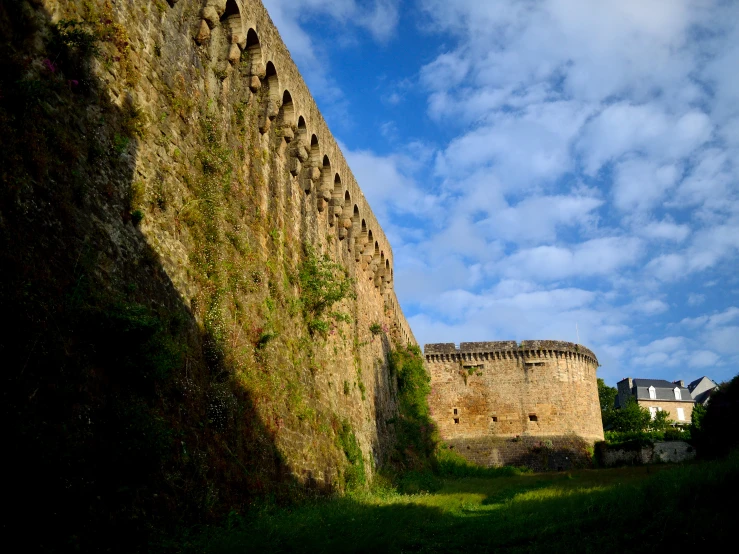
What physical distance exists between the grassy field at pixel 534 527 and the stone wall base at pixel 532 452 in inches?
940

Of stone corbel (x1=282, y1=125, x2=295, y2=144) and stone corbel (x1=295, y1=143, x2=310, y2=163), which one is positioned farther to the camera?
stone corbel (x1=295, y1=143, x2=310, y2=163)

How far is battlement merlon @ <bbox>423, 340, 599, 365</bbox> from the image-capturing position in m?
35.1

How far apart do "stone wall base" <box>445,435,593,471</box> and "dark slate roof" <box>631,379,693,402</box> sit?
3103 centimetres

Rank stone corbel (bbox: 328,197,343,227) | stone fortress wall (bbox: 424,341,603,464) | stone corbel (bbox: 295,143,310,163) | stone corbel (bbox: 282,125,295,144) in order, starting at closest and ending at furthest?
stone corbel (bbox: 282,125,295,144) < stone corbel (bbox: 295,143,310,163) < stone corbel (bbox: 328,197,343,227) < stone fortress wall (bbox: 424,341,603,464)

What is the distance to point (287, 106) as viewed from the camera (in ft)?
45.7

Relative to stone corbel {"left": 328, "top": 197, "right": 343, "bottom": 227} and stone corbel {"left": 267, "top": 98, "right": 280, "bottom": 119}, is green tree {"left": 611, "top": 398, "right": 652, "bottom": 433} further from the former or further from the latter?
stone corbel {"left": 267, "top": 98, "right": 280, "bottom": 119}

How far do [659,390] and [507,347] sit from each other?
34.1m

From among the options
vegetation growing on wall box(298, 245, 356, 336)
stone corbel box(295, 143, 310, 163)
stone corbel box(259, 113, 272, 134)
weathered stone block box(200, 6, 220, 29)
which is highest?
weathered stone block box(200, 6, 220, 29)

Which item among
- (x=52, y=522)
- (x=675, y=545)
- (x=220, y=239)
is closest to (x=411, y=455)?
(x=220, y=239)

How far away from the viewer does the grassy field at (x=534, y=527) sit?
20.2ft

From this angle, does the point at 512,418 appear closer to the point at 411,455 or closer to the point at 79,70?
the point at 411,455

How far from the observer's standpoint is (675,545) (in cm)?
574

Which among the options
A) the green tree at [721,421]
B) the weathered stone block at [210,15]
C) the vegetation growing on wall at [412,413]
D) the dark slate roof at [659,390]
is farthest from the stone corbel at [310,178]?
the dark slate roof at [659,390]

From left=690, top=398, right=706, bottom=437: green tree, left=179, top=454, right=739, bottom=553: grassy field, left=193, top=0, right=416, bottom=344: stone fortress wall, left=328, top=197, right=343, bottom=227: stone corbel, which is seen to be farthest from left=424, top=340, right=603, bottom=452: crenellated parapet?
left=179, top=454, right=739, bottom=553: grassy field
